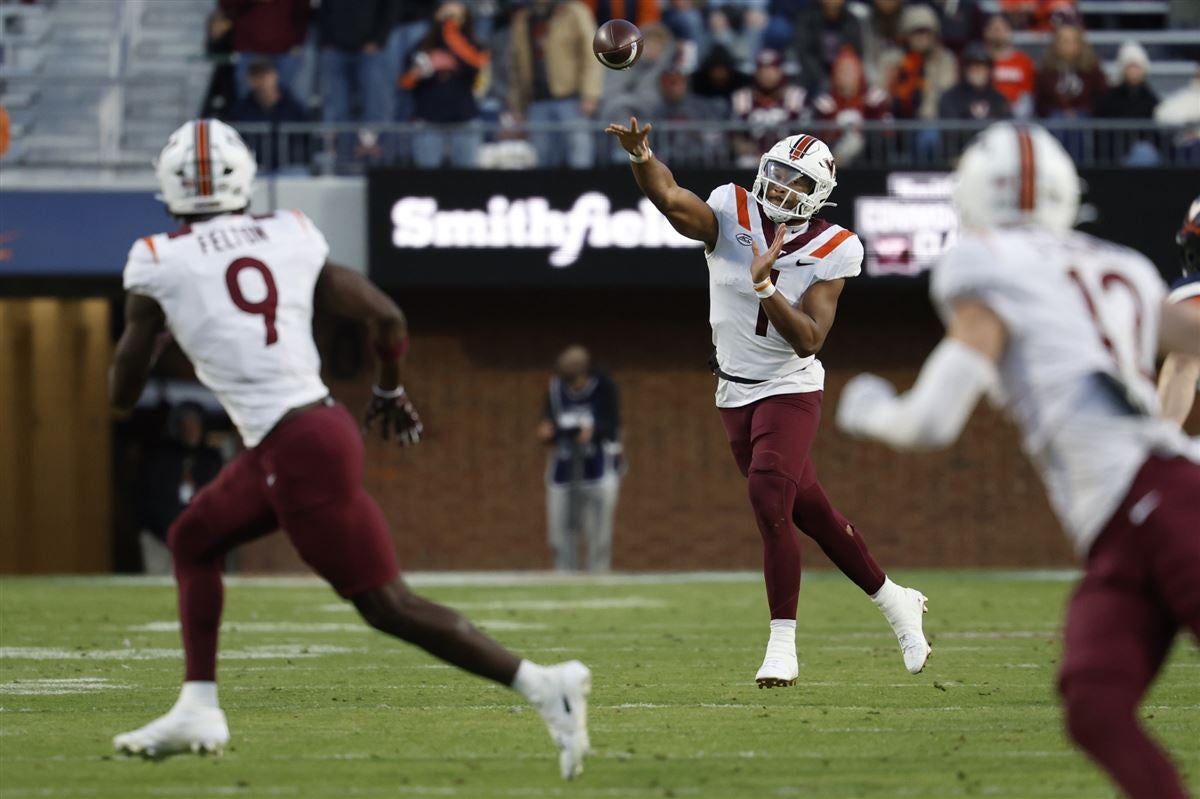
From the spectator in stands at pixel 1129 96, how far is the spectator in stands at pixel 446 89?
16.7 feet

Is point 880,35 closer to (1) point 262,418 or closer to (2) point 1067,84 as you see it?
(2) point 1067,84

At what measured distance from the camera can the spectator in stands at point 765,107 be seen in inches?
656

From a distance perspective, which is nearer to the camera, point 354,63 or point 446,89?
point 446,89

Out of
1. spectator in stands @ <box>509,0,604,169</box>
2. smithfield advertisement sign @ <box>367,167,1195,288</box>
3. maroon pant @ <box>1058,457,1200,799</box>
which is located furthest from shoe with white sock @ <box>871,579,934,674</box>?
spectator in stands @ <box>509,0,604,169</box>

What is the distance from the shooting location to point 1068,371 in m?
4.40

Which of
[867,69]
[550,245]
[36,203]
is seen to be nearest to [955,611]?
[550,245]

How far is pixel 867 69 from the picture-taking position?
17.9m

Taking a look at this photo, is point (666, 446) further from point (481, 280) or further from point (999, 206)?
point (999, 206)

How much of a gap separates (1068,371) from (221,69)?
540 inches

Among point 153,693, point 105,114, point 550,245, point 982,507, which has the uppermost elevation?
point 105,114

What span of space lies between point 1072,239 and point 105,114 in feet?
43.9

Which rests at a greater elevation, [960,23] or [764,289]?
[960,23]

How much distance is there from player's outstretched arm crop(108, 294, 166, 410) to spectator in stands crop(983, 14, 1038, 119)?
12694 mm

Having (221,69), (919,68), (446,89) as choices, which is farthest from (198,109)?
(919,68)
